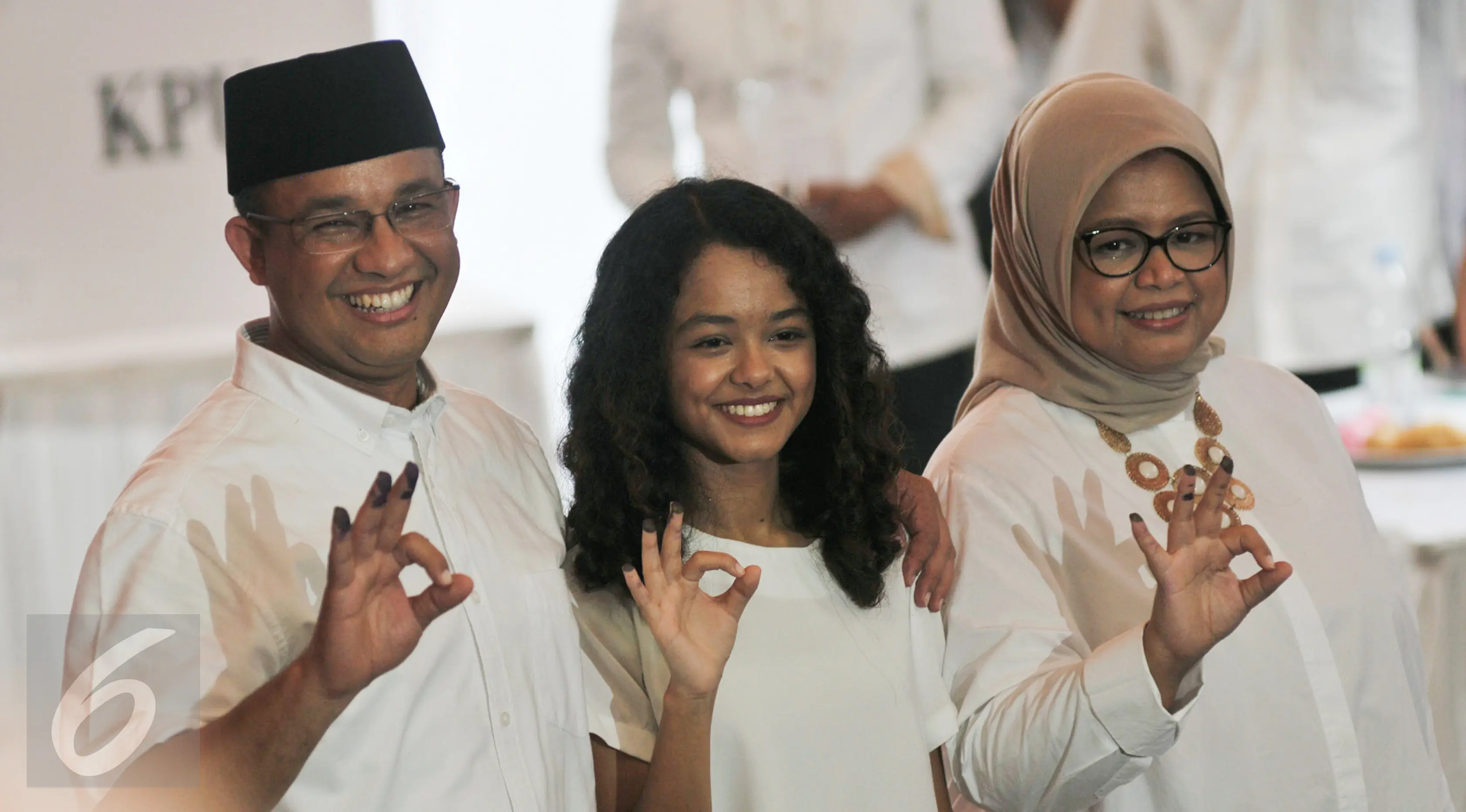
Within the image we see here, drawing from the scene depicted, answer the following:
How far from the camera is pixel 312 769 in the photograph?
162 cm

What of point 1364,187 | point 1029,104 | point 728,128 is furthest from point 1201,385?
point 1364,187

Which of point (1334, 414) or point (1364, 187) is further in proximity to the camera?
point (1364, 187)

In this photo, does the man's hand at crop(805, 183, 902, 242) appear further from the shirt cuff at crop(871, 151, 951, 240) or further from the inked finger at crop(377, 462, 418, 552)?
the inked finger at crop(377, 462, 418, 552)

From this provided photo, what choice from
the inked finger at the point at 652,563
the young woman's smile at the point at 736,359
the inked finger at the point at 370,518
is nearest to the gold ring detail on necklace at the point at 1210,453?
the young woman's smile at the point at 736,359

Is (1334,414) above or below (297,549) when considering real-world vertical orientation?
below

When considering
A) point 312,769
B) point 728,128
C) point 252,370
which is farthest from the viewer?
point 728,128

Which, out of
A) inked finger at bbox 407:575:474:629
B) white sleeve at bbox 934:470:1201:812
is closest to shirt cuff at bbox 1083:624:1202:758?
white sleeve at bbox 934:470:1201:812

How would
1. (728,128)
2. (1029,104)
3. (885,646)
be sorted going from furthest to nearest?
(728,128) → (1029,104) → (885,646)

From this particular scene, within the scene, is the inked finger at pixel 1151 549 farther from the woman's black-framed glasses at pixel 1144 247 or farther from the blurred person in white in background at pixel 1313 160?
the blurred person in white in background at pixel 1313 160

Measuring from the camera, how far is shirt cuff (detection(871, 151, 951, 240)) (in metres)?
3.55

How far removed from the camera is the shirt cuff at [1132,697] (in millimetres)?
1836

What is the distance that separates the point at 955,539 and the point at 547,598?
2.01ft

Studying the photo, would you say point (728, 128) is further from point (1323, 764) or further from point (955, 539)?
point (1323, 764)

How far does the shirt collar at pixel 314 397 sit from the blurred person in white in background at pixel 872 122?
6.38 ft
